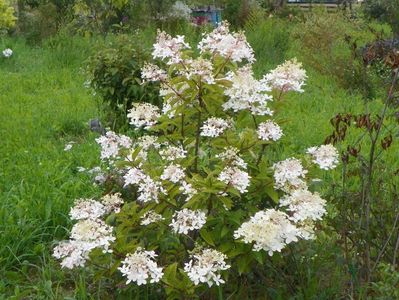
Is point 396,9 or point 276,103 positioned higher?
point 276,103

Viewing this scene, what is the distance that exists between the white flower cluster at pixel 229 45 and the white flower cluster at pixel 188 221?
67 cm

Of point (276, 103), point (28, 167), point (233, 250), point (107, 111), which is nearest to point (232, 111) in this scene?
point (276, 103)

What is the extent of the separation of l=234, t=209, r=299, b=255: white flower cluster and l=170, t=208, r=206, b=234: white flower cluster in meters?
0.15

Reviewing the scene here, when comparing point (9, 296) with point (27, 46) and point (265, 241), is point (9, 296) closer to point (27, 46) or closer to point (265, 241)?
point (265, 241)

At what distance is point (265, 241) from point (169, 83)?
0.82m

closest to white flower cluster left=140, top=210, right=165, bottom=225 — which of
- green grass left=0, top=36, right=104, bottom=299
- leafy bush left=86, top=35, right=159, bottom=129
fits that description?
green grass left=0, top=36, right=104, bottom=299

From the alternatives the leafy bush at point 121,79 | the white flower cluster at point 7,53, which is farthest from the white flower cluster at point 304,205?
the white flower cluster at point 7,53

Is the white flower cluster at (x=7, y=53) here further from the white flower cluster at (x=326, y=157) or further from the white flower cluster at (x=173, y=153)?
the white flower cluster at (x=326, y=157)

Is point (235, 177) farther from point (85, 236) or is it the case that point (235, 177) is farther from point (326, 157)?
point (85, 236)

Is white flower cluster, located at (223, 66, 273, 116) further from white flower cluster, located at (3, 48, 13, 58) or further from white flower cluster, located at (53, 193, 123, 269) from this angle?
white flower cluster, located at (3, 48, 13, 58)

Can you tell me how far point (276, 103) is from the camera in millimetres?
2719

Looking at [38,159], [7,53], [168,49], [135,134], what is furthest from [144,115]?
[7,53]

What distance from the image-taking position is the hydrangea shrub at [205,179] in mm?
2404

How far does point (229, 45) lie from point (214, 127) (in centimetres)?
37
